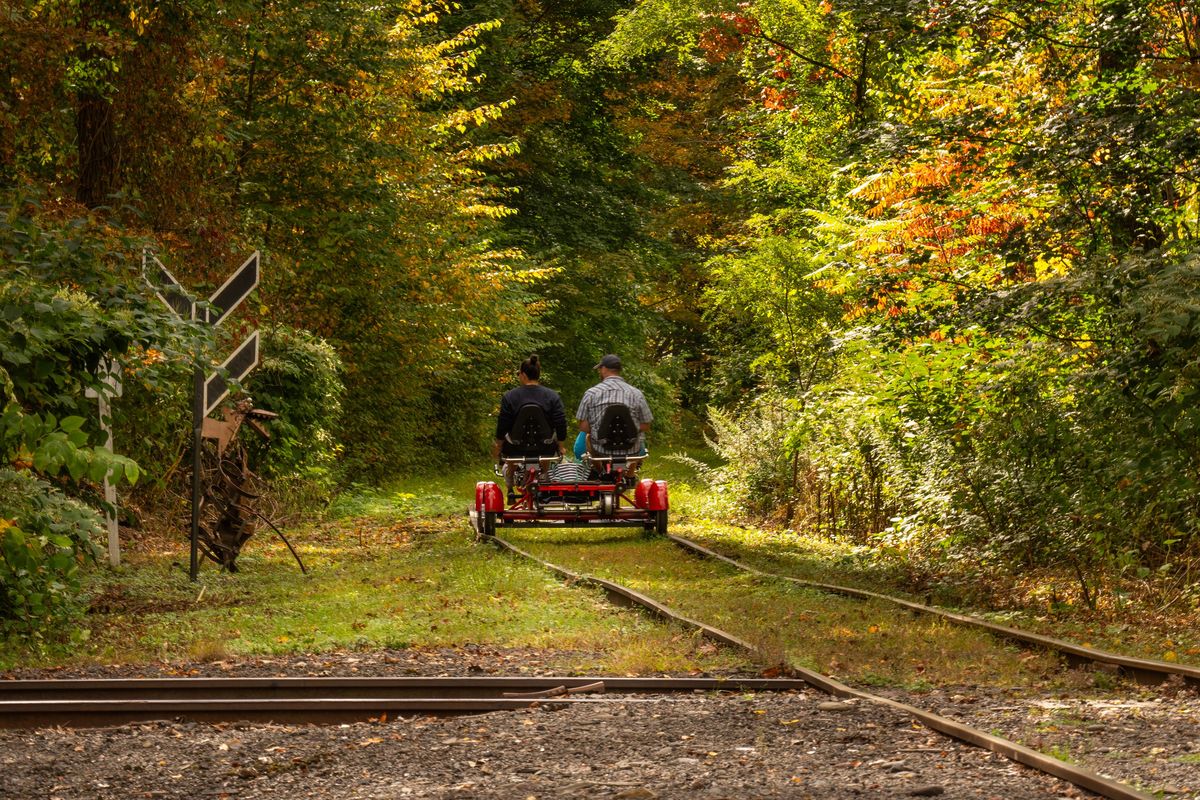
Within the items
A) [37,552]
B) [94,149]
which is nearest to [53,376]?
[37,552]

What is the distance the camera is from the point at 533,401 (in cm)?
1571

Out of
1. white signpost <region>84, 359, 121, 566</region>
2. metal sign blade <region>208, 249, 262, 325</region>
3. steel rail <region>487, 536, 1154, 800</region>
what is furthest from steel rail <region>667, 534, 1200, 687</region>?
white signpost <region>84, 359, 121, 566</region>

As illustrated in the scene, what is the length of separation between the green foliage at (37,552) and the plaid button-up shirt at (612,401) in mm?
7385

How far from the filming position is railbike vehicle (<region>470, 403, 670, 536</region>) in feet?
51.4

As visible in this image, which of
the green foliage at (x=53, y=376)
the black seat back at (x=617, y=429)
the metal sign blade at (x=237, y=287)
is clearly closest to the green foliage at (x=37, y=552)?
the green foliage at (x=53, y=376)

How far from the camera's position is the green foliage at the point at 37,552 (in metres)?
8.15

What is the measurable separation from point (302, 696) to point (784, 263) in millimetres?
14542

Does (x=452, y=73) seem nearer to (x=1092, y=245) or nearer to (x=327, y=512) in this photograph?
(x=327, y=512)

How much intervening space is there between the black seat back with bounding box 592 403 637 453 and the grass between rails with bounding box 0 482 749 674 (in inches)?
77.1

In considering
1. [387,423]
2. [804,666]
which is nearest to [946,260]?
[804,666]

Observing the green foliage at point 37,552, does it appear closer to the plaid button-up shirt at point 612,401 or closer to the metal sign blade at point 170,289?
the metal sign blade at point 170,289

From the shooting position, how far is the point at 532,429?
15680 mm

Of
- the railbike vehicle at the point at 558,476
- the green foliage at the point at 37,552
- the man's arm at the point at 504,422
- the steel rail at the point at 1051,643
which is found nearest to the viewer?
the steel rail at the point at 1051,643

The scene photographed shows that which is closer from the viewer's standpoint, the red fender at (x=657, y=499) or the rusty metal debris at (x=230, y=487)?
the rusty metal debris at (x=230, y=487)
